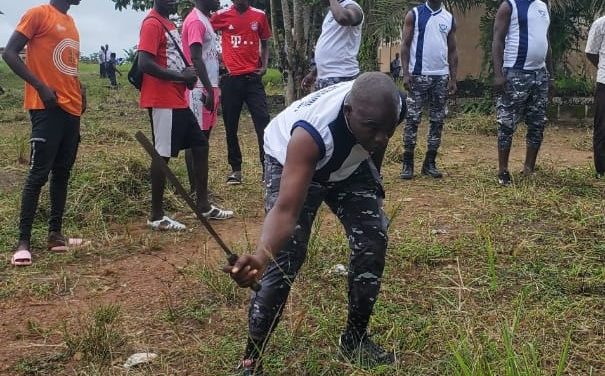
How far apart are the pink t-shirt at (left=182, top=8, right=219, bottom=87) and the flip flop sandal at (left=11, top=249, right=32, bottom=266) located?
1.87m

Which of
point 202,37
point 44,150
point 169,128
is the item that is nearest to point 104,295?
point 44,150

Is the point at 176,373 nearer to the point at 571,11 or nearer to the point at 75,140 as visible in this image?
the point at 75,140

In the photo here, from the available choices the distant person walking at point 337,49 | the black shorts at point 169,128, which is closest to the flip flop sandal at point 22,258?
the black shorts at point 169,128

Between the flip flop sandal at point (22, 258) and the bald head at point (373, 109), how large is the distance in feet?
8.17

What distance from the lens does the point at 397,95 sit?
225cm

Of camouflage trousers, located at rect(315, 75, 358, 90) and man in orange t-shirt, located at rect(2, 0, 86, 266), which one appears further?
camouflage trousers, located at rect(315, 75, 358, 90)

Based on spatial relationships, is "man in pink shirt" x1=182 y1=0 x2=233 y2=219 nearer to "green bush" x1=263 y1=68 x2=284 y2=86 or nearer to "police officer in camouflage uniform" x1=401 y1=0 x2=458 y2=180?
"police officer in camouflage uniform" x1=401 y1=0 x2=458 y2=180

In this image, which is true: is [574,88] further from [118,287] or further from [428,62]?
[118,287]

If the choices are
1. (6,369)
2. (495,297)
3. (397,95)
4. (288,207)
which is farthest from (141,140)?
(495,297)

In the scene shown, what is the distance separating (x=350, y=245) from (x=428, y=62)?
3.62 metres

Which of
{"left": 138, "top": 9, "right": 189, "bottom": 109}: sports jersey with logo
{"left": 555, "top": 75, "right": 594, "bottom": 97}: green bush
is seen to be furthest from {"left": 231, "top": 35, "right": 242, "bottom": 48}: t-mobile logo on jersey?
{"left": 555, "top": 75, "right": 594, "bottom": 97}: green bush

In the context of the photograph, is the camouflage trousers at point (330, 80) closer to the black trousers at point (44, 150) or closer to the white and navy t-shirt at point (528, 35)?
the white and navy t-shirt at point (528, 35)

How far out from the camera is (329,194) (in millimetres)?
2674

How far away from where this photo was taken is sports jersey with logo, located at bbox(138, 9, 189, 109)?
438 centimetres
